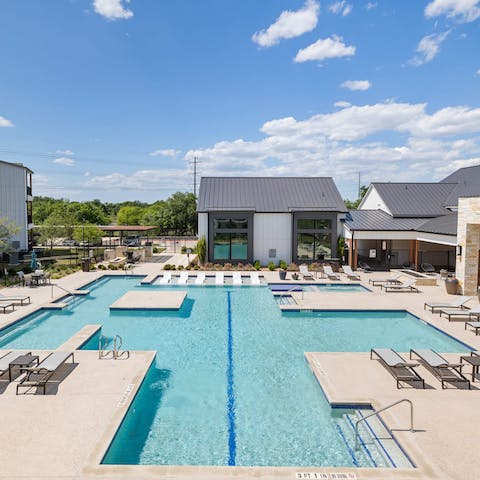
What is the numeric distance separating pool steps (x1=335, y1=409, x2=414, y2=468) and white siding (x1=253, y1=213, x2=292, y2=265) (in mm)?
21538

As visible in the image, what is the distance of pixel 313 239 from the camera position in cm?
2938

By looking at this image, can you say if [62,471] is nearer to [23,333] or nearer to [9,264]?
[23,333]

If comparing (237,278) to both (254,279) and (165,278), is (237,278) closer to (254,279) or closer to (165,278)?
(254,279)

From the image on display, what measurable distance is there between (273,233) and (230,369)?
19323 millimetres

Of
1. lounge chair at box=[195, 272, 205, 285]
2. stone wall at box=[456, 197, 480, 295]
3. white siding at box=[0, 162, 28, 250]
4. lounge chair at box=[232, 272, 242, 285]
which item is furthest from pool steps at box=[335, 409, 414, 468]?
white siding at box=[0, 162, 28, 250]

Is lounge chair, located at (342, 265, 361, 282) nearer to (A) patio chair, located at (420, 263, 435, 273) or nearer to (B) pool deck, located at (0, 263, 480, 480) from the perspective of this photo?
(A) patio chair, located at (420, 263, 435, 273)

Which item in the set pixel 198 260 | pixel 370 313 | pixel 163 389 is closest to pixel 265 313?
pixel 370 313

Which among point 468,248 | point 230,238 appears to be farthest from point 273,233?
point 468,248

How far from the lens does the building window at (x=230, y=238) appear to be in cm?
2934

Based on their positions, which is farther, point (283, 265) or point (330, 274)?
point (283, 265)

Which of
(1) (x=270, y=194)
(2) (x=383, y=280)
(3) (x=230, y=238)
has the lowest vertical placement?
(2) (x=383, y=280)

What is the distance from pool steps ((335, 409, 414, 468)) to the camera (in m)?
6.65

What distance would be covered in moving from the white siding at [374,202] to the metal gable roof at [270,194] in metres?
3.55

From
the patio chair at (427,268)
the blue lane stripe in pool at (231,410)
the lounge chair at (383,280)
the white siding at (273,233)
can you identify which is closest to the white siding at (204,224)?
the white siding at (273,233)
